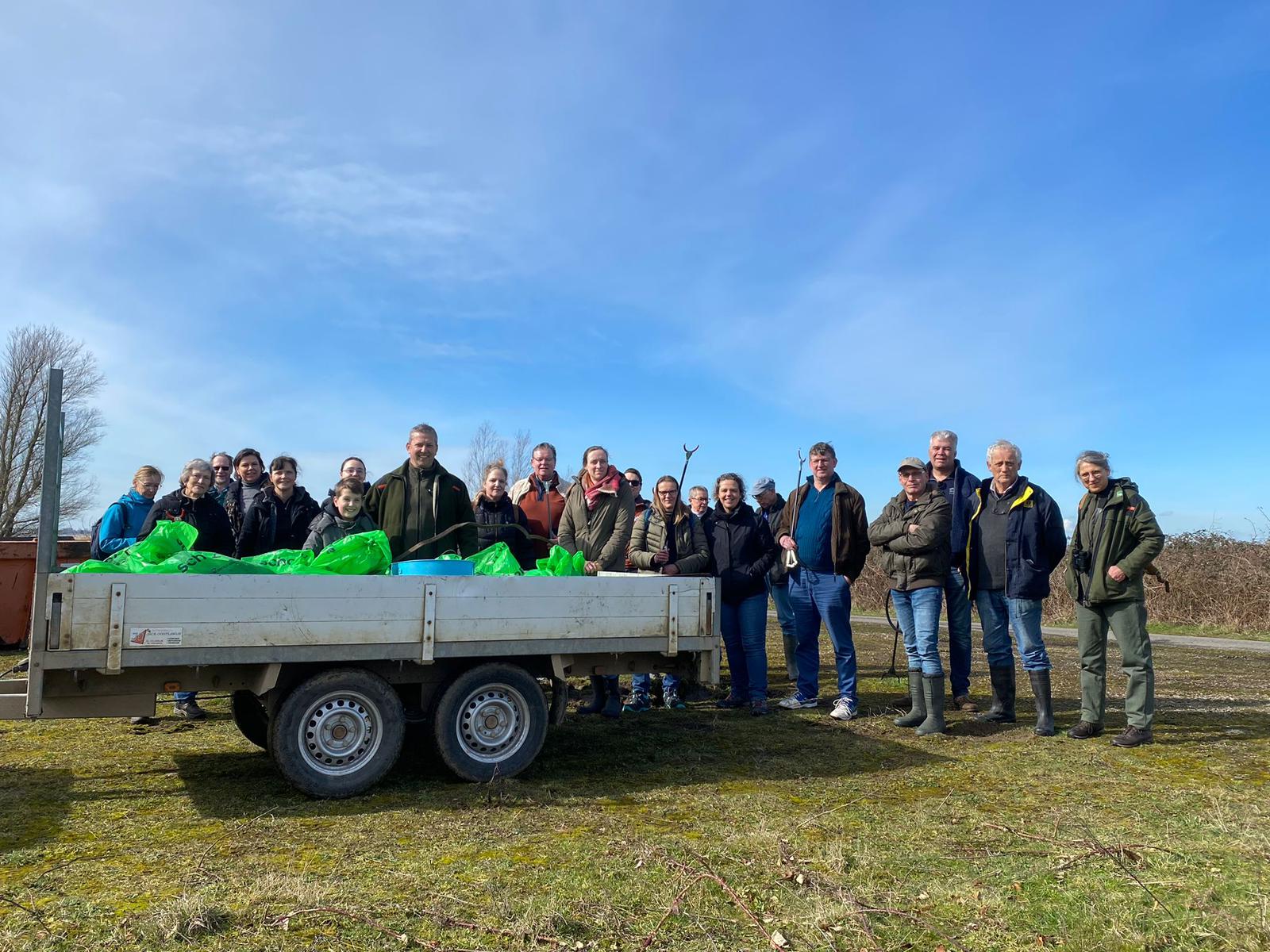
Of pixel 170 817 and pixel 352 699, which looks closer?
pixel 170 817

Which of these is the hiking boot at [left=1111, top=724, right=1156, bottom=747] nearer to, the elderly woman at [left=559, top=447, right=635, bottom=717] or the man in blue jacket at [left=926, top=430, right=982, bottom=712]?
the man in blue jacket at [left=926, top=430, right=982, bottom=712]

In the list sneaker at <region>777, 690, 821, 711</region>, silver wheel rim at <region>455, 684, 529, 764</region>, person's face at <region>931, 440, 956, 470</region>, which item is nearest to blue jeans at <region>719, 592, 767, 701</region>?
sneaker at <region>777, 690, 821, 711</region>

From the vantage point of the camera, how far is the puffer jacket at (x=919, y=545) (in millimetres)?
6922

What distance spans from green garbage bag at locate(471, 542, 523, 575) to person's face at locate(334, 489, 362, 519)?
112cm

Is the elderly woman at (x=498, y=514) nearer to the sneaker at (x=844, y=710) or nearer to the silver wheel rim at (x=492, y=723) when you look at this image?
the silver wheel rim at (x=492, y=723)

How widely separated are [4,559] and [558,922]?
11.3 meters

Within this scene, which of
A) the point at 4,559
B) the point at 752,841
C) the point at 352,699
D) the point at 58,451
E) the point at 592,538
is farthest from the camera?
the point at 4,559

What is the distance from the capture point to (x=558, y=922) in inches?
125

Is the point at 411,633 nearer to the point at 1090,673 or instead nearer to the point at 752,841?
the point at 752,841

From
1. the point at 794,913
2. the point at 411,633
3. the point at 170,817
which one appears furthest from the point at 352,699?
the point at 794,913

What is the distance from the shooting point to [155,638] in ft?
14.4

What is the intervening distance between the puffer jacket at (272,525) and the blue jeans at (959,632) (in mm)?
5583

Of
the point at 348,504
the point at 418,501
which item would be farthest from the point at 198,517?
the point at 418,501

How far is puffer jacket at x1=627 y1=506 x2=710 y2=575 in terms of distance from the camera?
25.2 feet
